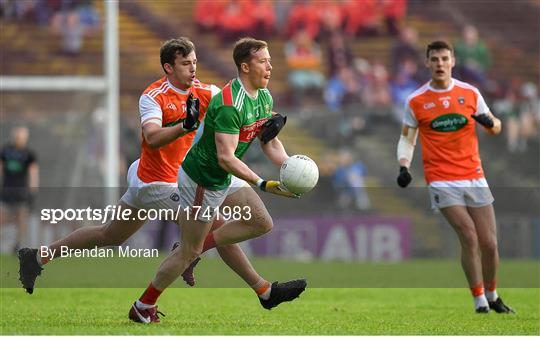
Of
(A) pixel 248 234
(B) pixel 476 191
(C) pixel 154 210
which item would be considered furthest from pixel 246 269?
(B) pixel 476 191

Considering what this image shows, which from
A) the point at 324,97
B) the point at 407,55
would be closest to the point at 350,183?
the point at 324,97

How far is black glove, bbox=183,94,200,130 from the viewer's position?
8312 mm

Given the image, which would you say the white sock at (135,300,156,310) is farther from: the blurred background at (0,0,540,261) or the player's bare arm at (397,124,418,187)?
the blurred background at (0,0,540,261)

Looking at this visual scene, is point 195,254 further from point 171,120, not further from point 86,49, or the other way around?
point 86,49

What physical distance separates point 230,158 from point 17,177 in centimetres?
1200

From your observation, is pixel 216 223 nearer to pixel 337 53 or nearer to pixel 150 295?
pixel 150 295

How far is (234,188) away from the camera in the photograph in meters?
9.32

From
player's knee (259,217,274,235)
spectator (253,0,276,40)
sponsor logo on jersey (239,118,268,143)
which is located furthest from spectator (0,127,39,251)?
sponsor logo on jersey (239,118,268,143)

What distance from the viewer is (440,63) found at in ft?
35.7

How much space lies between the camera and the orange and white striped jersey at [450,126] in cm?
1098

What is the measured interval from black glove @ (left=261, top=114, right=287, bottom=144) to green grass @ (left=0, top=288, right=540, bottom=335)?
1350mm

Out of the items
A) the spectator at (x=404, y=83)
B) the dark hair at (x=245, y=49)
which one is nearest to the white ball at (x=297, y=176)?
the dark hair at (x=245, y=49)

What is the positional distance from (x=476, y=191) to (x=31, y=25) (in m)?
12.2

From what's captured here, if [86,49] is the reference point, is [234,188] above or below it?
above
